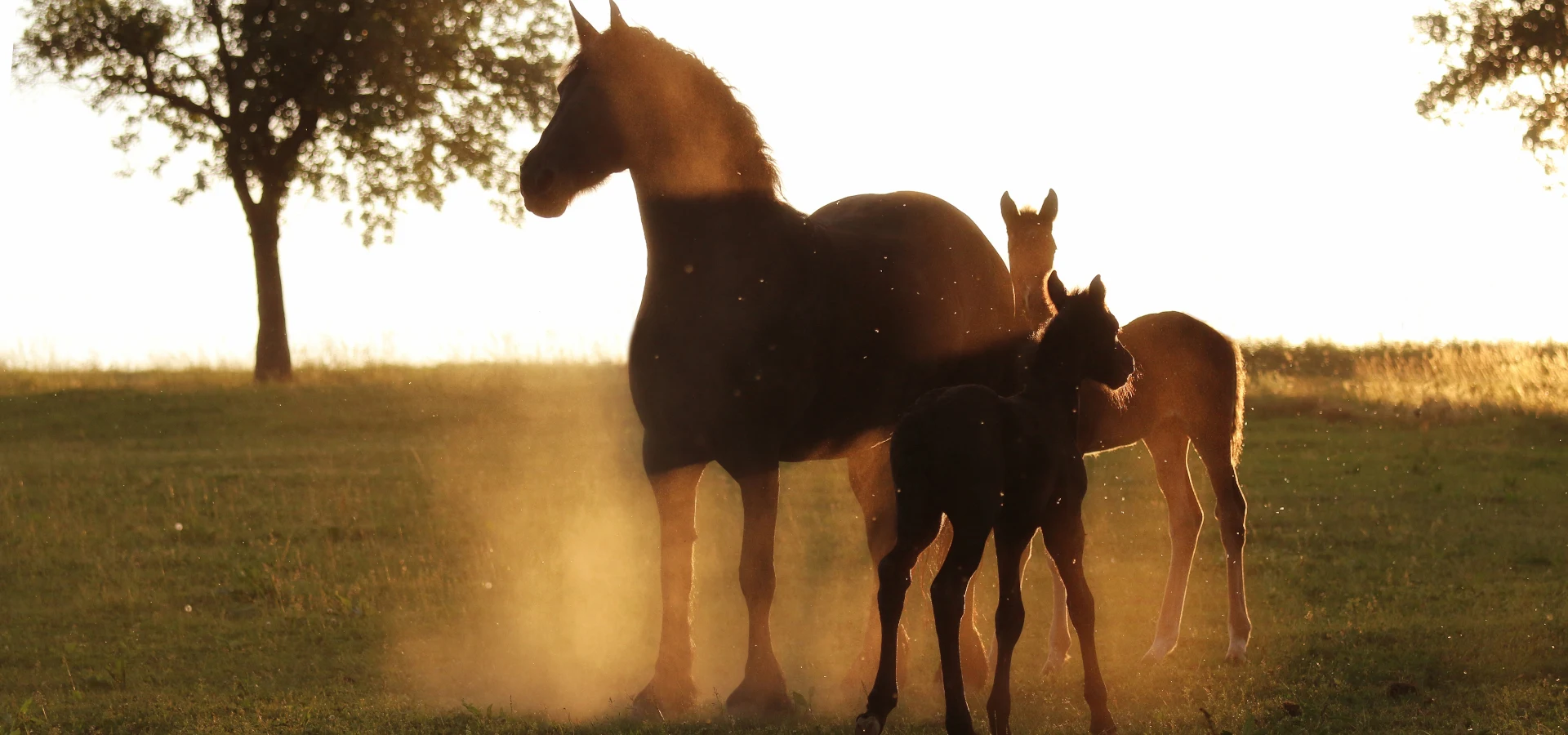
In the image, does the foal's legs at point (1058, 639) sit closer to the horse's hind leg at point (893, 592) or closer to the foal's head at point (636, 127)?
the horse's hind leg at point (893, 592)

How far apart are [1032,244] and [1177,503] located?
250cm

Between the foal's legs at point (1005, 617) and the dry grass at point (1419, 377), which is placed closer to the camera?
the foal's legs at point (1005, 617)

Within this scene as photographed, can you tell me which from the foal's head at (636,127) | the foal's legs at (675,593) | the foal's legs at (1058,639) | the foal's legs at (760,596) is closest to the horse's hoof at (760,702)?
the foal's legs at (760,596)

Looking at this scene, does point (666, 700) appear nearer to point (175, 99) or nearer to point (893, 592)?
point (893, 592)

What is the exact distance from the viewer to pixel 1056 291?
671cm

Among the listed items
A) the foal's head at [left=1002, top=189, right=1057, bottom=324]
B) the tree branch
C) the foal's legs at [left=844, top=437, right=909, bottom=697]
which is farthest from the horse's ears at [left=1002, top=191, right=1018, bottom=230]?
the tree branch

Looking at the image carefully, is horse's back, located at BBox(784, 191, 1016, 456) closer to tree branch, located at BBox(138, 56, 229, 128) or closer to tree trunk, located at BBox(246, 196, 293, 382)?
tree trunk, located at BBox(246, 196, 293, 382)

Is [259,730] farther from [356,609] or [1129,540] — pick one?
[1129,540]

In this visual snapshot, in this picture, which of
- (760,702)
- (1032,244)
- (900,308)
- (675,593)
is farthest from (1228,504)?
(675,593)

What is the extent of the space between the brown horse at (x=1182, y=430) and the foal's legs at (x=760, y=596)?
233 centimetres

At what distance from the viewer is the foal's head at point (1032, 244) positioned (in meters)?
8.34

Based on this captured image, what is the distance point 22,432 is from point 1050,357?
830 inches

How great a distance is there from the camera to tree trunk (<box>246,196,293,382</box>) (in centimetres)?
2956

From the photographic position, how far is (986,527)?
243 inches
